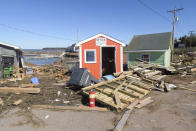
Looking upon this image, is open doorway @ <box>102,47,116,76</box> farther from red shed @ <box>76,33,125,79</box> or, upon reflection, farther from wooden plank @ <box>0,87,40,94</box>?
wooden plank @ <box>0,87,40,94</box>

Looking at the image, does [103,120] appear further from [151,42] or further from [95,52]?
[151,42]

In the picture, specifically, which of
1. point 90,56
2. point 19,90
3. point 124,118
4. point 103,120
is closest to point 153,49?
point 90,56

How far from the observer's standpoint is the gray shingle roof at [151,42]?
1658 centimetres

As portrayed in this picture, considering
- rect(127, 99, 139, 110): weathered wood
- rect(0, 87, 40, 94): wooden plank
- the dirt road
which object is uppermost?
rect(0, 87, 40, 94): wooden plank

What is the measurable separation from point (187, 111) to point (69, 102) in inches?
187

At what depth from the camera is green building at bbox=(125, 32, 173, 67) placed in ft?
52.7

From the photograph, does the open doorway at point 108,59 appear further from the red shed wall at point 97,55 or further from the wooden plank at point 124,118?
the wooden plank at point 124,118

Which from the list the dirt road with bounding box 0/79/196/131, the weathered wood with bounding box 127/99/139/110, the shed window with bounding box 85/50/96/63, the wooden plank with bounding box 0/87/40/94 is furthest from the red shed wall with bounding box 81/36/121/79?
the dirt road with bounding box 0/79/196/131

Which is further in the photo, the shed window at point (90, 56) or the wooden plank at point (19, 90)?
the shed window at point (90, 56)

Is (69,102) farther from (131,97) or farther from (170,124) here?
(170,124)

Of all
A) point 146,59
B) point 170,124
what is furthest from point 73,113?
point 146,59

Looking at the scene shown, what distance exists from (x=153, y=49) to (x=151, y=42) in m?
2.03

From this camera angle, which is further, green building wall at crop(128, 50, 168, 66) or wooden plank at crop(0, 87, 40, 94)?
green building wall at crop(128, 50, 168, 66)

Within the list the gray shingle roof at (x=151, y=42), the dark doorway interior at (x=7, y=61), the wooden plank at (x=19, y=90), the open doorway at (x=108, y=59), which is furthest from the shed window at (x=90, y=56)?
the gray shingle roof at (x=151, y=42)
